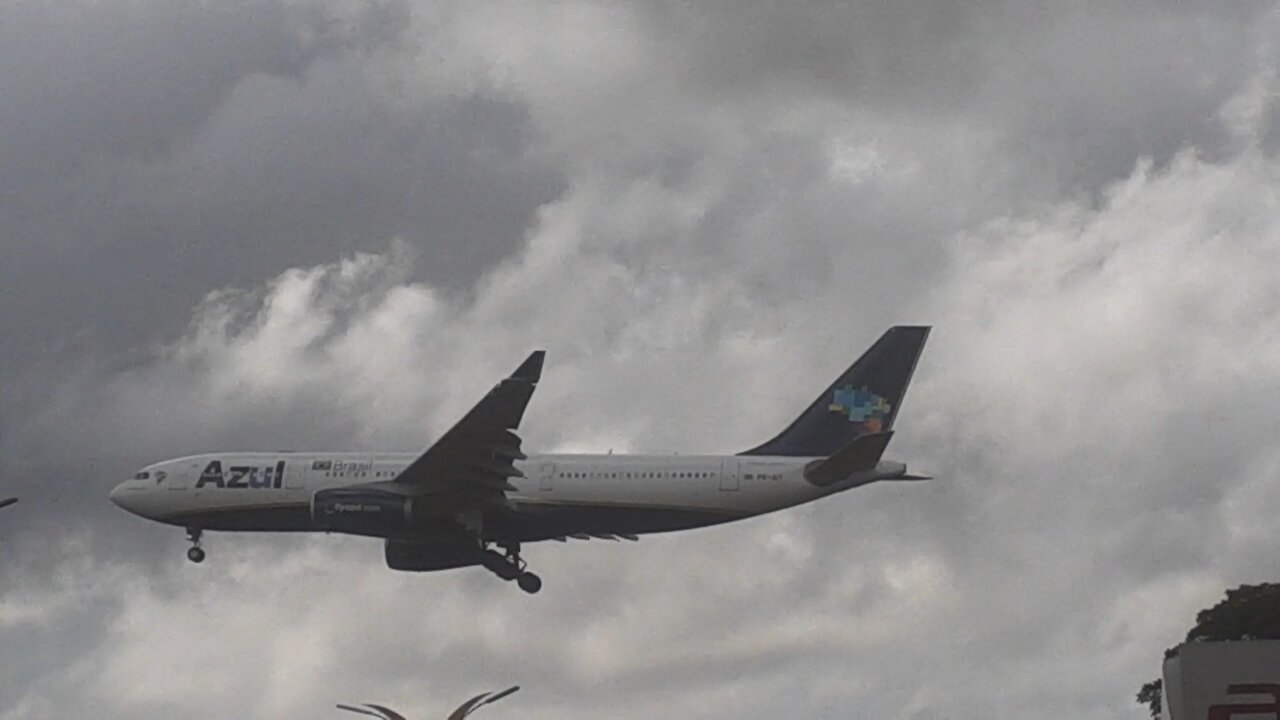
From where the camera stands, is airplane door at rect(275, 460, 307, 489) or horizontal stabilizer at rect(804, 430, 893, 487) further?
airplane door at rect(275, 460, 307, 489)

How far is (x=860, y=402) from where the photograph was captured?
85750mm

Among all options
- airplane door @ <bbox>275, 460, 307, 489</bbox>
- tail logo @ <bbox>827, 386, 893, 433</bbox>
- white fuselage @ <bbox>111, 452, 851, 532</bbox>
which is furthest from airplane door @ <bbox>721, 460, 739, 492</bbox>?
airplane door @ <bbox>275, 460, 307, 489</bbox>

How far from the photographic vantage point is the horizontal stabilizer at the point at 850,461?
76.8m

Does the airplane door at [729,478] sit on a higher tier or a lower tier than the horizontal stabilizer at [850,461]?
higher

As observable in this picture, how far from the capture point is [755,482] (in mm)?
80625

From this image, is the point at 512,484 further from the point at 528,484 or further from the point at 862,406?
the point at 862,406

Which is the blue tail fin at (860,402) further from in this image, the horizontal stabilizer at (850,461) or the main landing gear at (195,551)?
the main landing gear at (195,551)

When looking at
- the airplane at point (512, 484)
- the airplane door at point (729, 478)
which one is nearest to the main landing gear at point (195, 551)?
the airplane at point (512, 484)

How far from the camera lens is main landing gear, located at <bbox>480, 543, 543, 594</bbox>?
8769 cm

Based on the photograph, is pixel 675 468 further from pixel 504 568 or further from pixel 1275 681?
pixel 1275 681

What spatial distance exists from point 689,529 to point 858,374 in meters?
Answer: 10.4

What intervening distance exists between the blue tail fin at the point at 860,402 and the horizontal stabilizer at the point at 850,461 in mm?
4110

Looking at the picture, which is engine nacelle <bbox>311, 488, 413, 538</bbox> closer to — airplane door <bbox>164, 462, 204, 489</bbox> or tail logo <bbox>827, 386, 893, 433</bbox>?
airplane door <bbox>164, 462, 204, 489</bbox>

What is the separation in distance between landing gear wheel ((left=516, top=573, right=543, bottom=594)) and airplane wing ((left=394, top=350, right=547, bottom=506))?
5.95m
